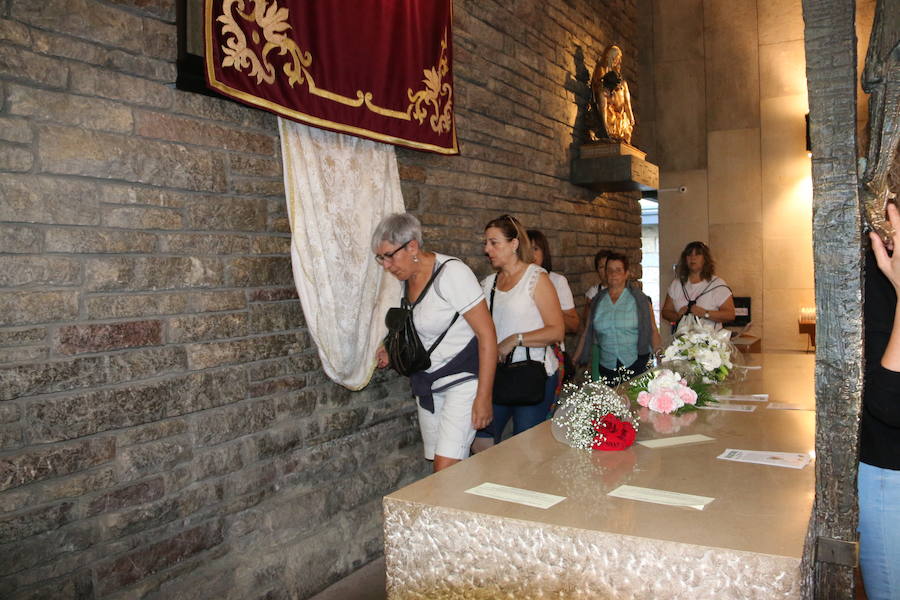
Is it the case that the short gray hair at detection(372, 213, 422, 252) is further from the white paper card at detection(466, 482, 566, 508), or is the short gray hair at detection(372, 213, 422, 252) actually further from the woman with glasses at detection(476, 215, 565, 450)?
the white paper card at detection(466, 482, 566, 508)

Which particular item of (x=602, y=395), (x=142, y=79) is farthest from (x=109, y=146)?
(x=602, y=395)

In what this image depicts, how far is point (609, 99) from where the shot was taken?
7.19 m

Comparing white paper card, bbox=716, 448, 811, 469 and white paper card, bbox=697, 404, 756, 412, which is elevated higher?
white paper card, bbox=716, 448, 811, 469

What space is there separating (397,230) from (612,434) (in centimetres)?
137

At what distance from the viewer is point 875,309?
1809mm

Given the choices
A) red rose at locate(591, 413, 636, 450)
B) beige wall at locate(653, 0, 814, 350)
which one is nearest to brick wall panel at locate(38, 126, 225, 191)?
red rose at locate(591, 413, 636, 450)

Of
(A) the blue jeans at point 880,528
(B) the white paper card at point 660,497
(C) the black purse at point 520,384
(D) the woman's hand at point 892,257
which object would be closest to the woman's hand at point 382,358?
(C) the black purse at point 520,384

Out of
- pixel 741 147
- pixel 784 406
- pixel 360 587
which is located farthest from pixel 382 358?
pixel 741 147

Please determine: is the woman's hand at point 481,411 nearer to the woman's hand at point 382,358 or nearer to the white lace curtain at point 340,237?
the woman's hand at point 382,358

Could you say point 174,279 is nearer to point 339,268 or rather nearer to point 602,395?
point 339,268

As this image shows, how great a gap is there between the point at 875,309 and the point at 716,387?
1.83 metres

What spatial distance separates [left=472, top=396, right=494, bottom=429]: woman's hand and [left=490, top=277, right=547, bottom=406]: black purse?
36 centimetres

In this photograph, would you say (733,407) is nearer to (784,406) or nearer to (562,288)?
(784,406)

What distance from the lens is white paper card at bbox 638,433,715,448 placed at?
2.44 metres
